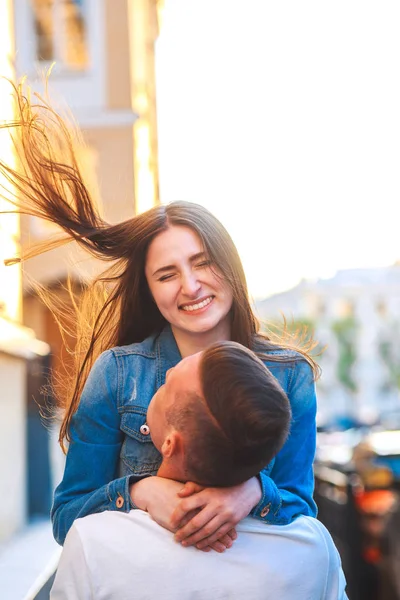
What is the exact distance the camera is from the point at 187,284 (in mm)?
2363

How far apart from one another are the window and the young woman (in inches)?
538

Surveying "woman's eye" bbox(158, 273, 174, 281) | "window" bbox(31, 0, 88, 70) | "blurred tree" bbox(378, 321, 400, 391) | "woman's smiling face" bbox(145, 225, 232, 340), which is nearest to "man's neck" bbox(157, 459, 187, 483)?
"woman's smiling face" bbox(145, 225, 232, 340)

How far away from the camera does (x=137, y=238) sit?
8.30 feet

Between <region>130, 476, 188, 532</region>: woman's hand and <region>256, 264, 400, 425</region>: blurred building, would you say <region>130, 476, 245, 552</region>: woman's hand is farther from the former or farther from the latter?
<region>256, 264, 400, 425</region>: blurred building

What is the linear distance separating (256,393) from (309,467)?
0.66m

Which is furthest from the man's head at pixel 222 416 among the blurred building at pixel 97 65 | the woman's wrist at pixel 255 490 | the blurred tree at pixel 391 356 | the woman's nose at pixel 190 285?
the blurred tree at pixel 391 356

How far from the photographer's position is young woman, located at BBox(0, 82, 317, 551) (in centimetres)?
210

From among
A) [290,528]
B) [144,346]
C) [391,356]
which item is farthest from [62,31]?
[391,356]

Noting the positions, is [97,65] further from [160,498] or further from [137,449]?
[160,498]

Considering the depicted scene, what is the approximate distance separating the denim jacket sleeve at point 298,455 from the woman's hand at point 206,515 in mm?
219

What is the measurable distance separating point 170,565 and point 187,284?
27.9 inches

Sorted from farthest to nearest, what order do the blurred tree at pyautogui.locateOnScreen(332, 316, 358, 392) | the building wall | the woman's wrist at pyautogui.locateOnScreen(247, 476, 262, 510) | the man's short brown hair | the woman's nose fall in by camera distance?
the blurred tree at pyautogui.locateOnScreen(332, 316, 358, 392), the building wall, the woman's nose, the woman's wrist at pyautogui.locateOnScreen(247, 476, 262, 510), the man's short brown hair

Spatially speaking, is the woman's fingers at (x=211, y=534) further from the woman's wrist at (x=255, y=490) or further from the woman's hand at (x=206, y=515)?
the woman's wrist at (x=255, y=490)

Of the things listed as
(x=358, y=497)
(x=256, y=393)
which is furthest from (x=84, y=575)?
(x=358, y=497)
